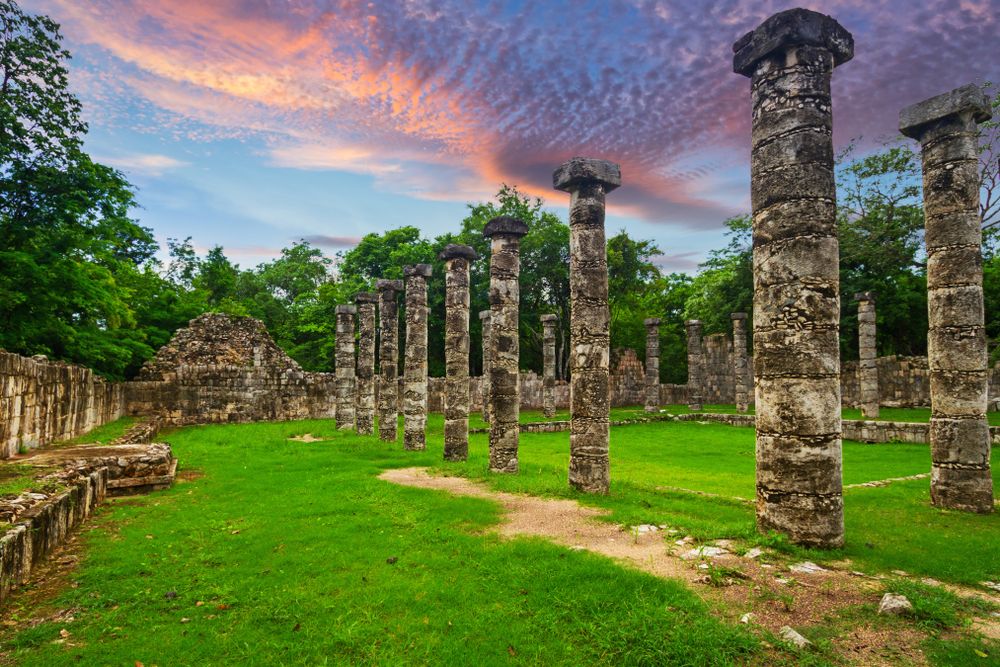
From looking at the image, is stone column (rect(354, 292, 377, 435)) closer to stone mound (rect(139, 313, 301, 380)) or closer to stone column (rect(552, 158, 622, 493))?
stone mound (rect(139, 313, 301, 380))

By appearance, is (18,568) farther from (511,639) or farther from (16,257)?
(16,257)

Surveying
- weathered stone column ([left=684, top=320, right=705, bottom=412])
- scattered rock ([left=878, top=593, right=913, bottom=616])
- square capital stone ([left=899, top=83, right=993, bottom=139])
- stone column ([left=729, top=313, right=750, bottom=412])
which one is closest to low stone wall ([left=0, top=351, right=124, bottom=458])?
scattered rock ([left=878, top=593, right=913, bottom=616])

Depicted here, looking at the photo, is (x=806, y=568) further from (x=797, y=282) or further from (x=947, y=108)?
(x=947, y=108)

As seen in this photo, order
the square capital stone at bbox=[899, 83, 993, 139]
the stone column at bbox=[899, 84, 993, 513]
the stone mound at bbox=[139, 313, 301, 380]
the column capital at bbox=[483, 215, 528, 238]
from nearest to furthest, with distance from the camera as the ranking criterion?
1. the stone column at bbox=[899, 84, 993, 513]
2. the square capital stone at bbox=[899, 83, 993, 139]
3. the column capital at bbox=[483, 215, 528, 238]
4. the stone mound at bbox=[139, 313, 301, 380]

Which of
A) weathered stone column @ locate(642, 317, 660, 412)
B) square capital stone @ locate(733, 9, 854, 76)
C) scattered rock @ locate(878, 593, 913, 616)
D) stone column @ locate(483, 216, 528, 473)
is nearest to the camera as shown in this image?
scattered rock @ locate(878, 593, 913, 616)

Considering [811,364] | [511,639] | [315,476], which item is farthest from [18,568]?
[811,364]

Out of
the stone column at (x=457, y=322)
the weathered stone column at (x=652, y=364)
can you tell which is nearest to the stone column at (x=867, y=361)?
the weathered stone column at (x=652, y=364)

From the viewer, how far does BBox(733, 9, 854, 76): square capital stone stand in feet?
22.9

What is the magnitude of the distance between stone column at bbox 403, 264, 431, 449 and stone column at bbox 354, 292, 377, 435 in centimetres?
445

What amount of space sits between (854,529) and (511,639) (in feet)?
17.7

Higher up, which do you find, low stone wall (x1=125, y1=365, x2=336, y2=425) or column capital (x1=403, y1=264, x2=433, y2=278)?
column capital (x1=403, y1=264, x2=433, y2=278)

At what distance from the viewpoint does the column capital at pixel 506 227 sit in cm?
1299

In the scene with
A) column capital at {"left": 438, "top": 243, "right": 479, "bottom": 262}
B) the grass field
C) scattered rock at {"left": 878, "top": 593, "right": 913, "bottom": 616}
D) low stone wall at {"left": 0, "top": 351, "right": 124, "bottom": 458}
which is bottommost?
the grass field

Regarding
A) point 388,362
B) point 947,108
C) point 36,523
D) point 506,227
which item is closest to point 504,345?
point 506,227
